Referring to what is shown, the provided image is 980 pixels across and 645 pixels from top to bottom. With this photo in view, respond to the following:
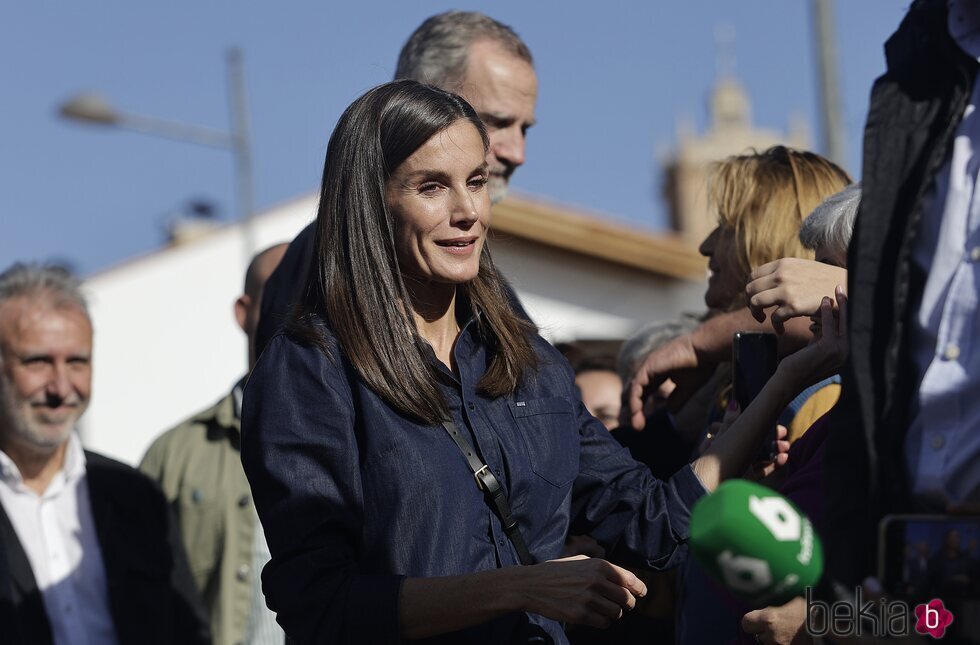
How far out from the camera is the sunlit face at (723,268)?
→ 14.0ft

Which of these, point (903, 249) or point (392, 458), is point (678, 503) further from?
point (903, 249)

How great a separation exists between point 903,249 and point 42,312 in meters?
4.06

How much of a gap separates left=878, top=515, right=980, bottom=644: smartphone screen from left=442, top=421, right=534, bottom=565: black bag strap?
94 cm

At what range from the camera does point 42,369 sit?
227 inches

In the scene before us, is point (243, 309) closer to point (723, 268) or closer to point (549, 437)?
point (723, 268)

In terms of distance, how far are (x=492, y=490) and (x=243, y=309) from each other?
2918 mm

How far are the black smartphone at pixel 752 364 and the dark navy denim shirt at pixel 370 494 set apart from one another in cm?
57

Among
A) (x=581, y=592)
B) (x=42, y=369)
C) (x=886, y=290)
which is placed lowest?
(x=42, y=369)

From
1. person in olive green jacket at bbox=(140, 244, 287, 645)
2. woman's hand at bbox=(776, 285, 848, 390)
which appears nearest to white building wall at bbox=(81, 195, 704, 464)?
person in olive green jacket at bbox=(140, 244, 287, 645)

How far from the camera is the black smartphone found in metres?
3.65

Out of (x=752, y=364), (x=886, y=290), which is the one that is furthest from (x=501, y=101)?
(x=886, y=290)

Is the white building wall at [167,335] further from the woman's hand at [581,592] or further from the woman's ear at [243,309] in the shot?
the woman's hand at [581,592]

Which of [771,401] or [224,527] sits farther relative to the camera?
[224,527]

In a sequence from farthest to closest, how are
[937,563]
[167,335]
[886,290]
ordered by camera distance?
[167,335], [886,290], [937,563]
